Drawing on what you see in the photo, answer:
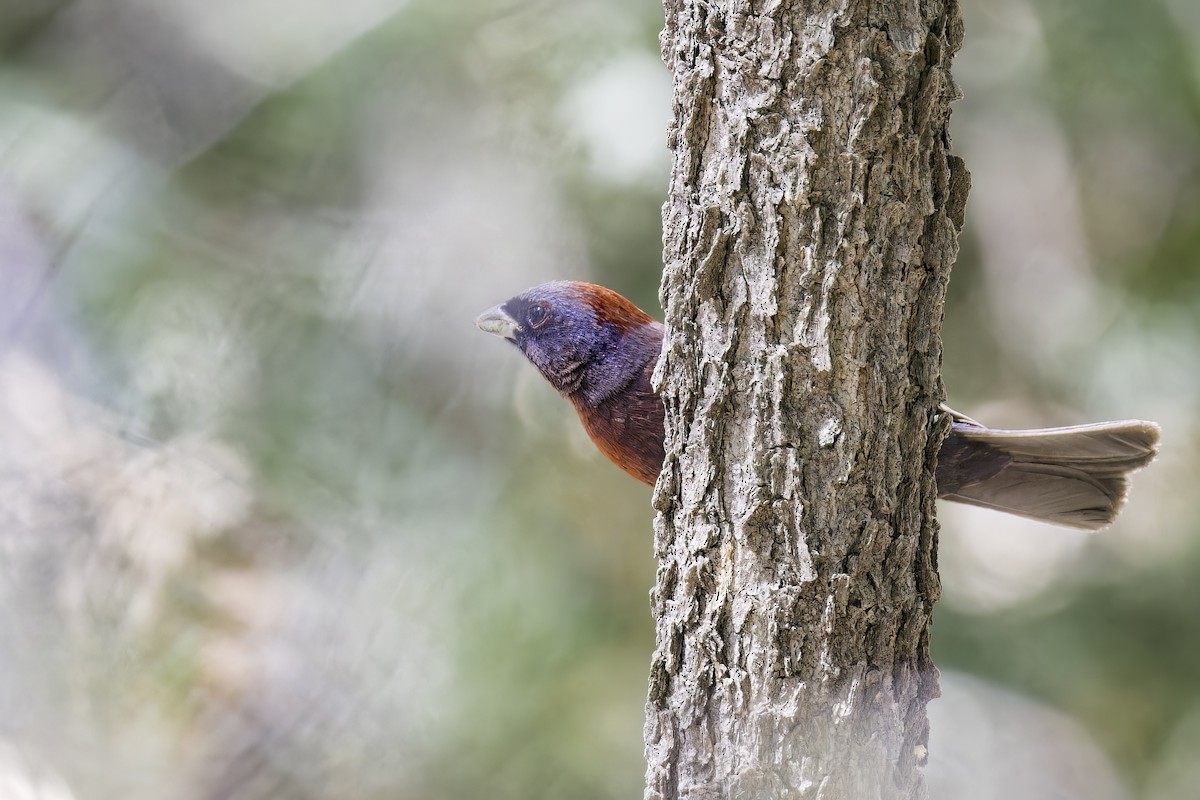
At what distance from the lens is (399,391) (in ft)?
10.5

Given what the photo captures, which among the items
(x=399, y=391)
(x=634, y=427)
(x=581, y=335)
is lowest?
(x=399, y=391)

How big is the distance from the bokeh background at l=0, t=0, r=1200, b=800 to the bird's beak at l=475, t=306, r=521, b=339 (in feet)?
3.66

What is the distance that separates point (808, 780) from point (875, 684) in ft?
0.47

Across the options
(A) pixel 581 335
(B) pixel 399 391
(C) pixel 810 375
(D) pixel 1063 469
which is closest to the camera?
(C) pixel 810 375

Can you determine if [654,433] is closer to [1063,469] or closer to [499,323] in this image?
[499,323]

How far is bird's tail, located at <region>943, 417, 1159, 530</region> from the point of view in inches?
64.5

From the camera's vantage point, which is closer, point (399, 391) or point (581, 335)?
point (581, 335)

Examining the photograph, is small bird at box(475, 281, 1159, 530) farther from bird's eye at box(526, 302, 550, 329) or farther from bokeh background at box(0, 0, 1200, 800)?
bokeh background at box(0, 0, 1200, 800)

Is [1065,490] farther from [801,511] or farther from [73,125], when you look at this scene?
[73,125]

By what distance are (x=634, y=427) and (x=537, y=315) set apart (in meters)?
0.35

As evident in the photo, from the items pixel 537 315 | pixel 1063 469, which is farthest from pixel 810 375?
pixel 537 315

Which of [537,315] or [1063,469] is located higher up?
[1063,469]

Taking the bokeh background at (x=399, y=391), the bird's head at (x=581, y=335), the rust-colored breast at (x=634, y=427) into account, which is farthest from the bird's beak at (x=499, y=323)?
the bokeh background at (x=399, y=391)

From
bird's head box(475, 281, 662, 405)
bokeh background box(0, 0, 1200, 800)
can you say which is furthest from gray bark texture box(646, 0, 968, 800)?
bokeh background box(0, 0, 1200, 800)
